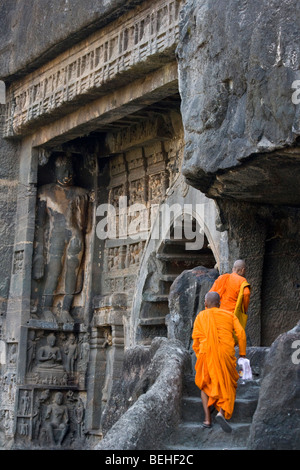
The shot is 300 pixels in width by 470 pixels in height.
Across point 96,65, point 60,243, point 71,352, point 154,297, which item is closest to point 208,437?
point 154,297

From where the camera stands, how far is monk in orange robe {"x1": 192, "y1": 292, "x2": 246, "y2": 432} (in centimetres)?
589

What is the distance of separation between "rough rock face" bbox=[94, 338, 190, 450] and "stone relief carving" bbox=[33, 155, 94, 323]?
556cm

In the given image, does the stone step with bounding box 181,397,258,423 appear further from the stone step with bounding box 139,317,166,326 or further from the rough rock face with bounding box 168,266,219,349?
the stone step with bounding box 139,317,166,326

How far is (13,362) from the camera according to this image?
12195 millimetres

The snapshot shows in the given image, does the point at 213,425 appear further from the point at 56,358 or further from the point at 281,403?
the point at 56,358

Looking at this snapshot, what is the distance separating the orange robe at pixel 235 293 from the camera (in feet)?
23.7

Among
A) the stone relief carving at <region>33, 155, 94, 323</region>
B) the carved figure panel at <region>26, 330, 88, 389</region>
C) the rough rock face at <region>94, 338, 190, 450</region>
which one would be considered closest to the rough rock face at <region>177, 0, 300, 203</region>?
the rough rock face at <region>94, 338, 190, 450</region>

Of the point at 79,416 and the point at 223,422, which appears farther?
the point at 79,416

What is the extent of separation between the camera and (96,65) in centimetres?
1044

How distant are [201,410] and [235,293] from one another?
4.66 feet

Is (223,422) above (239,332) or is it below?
below

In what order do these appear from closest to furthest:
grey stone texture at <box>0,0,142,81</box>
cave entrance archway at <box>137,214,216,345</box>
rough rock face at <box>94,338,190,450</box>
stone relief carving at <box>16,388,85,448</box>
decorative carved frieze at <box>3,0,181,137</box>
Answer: rough rock face at <box>94,338,190,450</box>, decorative carved frieze at <box>3,0,181,137</box>, grey stone texture at <box>0,0,142,81</box>, cave entrance archway at <box>137,214,216,345</box>, stone relief carving at <box>16,388,85,448</box>

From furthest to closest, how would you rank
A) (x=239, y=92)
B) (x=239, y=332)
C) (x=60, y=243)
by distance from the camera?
1. (x=60, y=243)
2. (x=239, y=92)
3. (x=239, y=332)

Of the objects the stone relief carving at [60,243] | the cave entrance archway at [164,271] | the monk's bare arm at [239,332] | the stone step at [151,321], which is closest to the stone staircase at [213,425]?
the monk's bare arm at [239,332]
